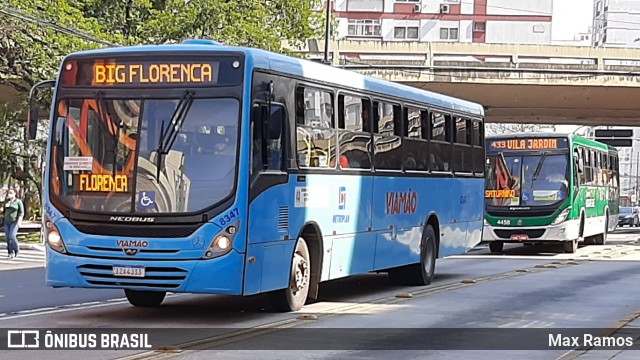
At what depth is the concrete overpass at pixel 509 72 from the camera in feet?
143

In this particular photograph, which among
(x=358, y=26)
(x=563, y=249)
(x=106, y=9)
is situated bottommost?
(x=563, y=249)

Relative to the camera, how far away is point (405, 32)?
283 feet

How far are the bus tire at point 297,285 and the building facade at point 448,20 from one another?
2799 inches

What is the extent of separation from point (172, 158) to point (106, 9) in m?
27.9

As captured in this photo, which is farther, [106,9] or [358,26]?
[358,26]

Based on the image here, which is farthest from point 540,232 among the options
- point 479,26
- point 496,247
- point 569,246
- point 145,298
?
point 479,26

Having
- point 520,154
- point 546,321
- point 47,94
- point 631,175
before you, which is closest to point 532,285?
point 546,321

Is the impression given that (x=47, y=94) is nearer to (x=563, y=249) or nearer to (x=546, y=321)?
(x=563, y=249)

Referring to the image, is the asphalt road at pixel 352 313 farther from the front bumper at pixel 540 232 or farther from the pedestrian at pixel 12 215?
the front bumper at pixel 540 232

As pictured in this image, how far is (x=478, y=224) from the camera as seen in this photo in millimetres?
23266

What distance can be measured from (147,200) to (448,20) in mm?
75077

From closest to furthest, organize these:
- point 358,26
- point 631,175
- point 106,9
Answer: point 106,9
point 358,26
point 631,175

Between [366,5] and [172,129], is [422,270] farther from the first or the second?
[366,5]

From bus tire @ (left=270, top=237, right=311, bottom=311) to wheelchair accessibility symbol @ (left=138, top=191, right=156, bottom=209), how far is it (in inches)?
88.4
